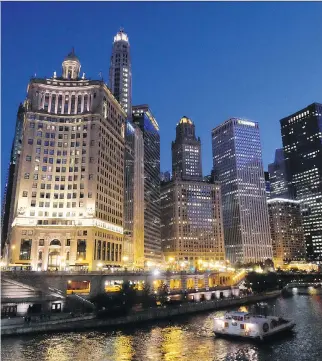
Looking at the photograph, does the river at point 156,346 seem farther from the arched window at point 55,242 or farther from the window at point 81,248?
the arched window at point 55,242

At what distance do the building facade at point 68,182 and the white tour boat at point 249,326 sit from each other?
68.6 metres

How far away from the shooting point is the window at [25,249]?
415ft

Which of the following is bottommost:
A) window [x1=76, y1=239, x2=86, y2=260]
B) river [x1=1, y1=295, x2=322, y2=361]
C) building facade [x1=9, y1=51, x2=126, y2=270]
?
river [x1=1, y1=295, x2=322, y2=361]

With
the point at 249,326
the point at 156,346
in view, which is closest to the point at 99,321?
the point at 156,346

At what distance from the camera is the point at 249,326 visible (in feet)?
228

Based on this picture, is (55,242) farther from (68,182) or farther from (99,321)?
(99,321)

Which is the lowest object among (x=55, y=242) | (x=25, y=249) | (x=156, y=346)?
(x=156, y=346)

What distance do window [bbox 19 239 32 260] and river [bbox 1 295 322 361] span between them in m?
62.4

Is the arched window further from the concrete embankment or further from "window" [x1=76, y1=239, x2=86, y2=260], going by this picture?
the concrete embankment

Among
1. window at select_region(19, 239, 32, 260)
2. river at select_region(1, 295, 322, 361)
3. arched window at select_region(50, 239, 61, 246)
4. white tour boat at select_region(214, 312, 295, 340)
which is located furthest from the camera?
arched window at select_region(50, 239, 61, 246)

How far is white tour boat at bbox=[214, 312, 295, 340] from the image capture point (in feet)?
226

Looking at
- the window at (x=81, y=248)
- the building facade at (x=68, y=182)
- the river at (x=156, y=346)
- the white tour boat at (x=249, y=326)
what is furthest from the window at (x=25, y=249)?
the white tour boat at (x=249, y=326)

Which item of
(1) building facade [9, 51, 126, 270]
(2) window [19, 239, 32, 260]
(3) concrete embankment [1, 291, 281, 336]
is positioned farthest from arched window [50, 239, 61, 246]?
(3) concrete embankment [1, 291, 281, 336]

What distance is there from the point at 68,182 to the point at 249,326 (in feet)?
306
